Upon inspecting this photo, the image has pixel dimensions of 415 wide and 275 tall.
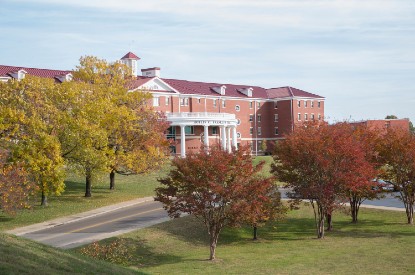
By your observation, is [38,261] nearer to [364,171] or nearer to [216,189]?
[216,189]

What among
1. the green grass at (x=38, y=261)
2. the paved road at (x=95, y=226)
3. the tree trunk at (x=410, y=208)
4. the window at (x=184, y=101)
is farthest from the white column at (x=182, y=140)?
the green grass at (x=38, y=261)

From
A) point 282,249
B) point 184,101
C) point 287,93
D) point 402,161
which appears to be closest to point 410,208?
point 402,161

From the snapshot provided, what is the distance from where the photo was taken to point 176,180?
27234 millimetres

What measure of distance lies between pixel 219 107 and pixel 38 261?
72365 mm

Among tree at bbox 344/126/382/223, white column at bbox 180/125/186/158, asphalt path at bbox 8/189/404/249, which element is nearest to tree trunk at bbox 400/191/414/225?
tree at bbox 344/126/382/223

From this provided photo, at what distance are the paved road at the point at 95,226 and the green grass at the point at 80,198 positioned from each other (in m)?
1.64

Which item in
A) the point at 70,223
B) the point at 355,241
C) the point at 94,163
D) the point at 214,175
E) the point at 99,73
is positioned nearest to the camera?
the point at 214,175

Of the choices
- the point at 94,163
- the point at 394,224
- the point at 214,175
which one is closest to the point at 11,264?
the point at 214,175

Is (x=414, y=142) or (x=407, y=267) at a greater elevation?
(x=414, y=142)

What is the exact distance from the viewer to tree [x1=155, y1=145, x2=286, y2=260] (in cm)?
2606

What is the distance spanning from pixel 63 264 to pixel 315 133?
1852 cm

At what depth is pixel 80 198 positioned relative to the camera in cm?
4103

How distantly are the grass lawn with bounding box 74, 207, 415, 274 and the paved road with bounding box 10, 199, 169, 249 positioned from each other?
144 cm

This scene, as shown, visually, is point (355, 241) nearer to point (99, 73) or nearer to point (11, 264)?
point (11, 264)
